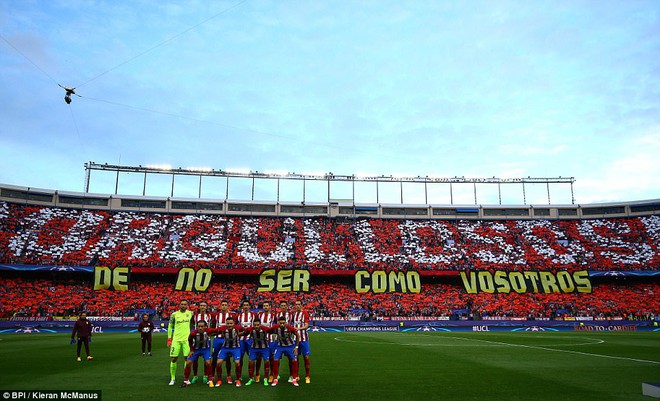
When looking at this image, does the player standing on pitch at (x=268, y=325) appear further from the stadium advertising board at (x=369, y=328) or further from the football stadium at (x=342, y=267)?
the stadium advertising board at (x=369, y=328)

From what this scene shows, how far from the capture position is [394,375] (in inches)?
557

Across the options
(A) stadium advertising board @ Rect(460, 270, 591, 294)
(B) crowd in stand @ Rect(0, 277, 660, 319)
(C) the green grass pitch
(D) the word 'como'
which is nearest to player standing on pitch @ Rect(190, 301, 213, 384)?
(C) the green grass pitch

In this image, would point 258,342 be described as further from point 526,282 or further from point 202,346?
point 526,282

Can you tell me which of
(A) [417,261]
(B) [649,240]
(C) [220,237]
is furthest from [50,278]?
(B) [649,240]

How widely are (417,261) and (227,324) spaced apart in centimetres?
4317

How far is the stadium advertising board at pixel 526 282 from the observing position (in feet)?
165

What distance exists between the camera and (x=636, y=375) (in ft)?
45.4

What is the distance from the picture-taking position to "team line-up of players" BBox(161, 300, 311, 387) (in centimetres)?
1283

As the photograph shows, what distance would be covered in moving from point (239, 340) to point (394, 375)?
4966 mm

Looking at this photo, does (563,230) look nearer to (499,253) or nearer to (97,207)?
(499,253)

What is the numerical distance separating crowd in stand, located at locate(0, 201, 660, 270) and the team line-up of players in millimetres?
36490

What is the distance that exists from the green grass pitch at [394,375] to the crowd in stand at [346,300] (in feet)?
77.2

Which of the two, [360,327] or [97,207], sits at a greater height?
[97,207]

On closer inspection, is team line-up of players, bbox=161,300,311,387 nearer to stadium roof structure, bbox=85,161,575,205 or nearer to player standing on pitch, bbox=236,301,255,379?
player standing on pitch, bbox=236,301,255,379
